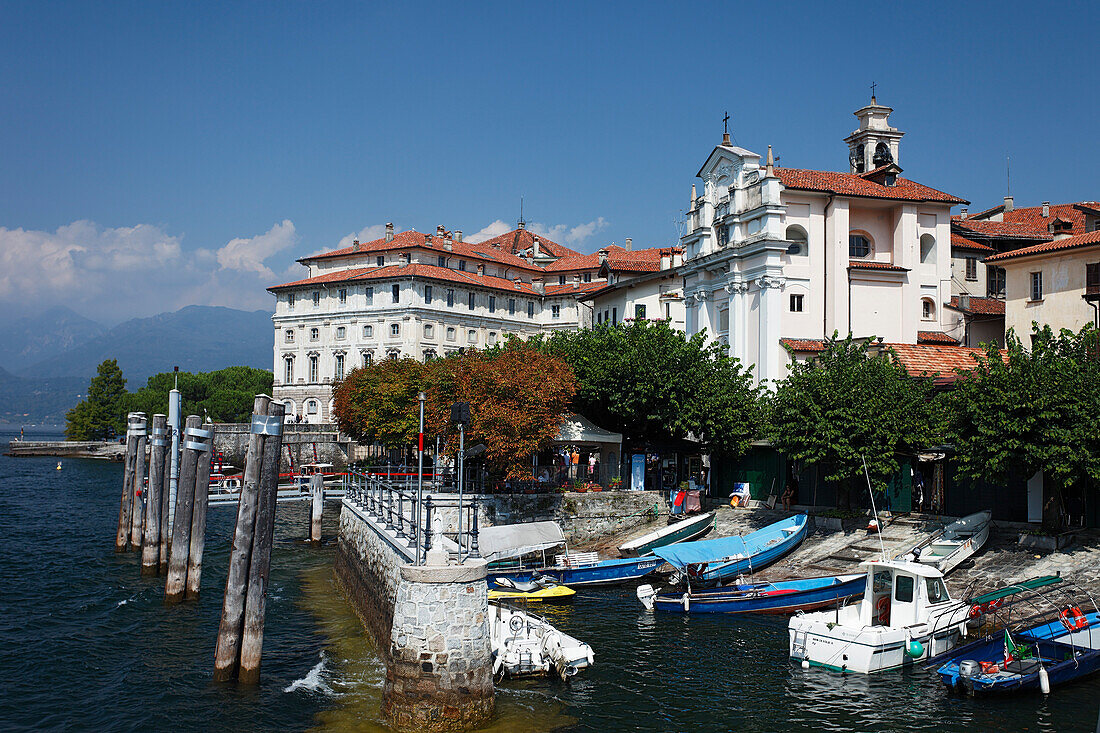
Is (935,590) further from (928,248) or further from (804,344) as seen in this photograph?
(928,248)

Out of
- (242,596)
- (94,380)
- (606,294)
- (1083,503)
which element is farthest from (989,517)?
(94,380)

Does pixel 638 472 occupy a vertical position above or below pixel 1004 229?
below

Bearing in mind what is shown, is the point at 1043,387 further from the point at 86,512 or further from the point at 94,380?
the point at 94,380

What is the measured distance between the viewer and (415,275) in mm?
97875

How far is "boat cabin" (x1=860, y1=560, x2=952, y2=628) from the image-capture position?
2472 cm

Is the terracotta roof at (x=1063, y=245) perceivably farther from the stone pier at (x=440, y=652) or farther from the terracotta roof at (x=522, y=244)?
the terracotta roof at (x=522, y=244)

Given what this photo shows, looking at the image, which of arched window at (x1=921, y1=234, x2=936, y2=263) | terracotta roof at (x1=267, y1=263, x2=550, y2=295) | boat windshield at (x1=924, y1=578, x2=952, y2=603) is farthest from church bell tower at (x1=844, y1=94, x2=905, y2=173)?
boat windshield at (x1=924, y1=578, x2=952, y2=603)

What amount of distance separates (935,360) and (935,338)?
12.6 meters

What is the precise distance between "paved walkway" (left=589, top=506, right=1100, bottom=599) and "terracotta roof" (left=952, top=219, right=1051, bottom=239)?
34.0m

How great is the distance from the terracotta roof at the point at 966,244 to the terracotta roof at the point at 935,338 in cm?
720

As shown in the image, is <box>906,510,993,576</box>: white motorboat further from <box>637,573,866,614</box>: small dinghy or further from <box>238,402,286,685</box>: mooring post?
<box>238,402,286,685</box>: mooring post

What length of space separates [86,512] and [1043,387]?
56.9m

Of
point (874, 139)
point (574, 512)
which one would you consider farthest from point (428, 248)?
point (574, 512)

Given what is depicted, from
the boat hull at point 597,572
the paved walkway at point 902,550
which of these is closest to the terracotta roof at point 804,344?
the paved walkway at point 902,550
